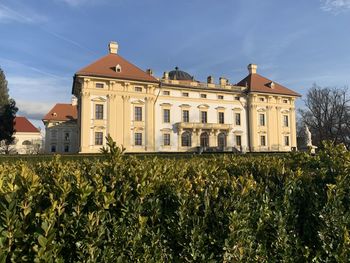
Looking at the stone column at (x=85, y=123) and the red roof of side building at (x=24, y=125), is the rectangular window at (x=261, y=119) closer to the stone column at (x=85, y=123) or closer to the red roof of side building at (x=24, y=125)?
the stone column at (x=85, y=123)

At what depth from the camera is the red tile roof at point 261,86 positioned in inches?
2029

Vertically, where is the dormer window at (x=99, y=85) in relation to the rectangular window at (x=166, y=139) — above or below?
above

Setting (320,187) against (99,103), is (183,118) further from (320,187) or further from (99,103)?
(320,187)

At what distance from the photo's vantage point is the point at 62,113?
212 ft

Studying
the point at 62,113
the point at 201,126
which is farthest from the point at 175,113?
the point at 62,113

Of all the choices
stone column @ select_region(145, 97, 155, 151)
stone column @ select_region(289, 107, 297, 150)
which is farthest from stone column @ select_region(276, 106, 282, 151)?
stone column @ select_region(145, 97, 155, 151)

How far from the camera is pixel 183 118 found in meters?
47.7

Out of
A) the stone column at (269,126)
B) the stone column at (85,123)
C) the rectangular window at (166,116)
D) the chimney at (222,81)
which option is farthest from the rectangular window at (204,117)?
the stone column at (85,123)

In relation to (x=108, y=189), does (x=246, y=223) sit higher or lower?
lower

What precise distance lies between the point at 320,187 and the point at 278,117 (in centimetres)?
5193

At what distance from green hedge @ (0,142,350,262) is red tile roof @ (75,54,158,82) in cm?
4039

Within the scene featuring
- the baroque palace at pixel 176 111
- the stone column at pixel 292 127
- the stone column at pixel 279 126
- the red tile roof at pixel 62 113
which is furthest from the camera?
the red tile roof at pixel 62 113

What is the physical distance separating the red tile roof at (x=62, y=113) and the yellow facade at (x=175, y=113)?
661 inches

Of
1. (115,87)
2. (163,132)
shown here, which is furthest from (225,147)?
(115,87)
